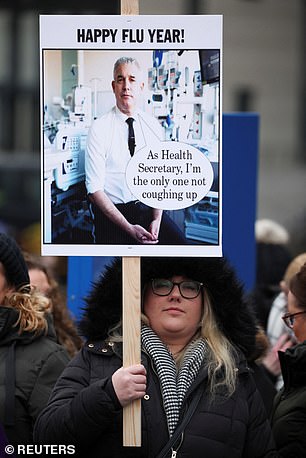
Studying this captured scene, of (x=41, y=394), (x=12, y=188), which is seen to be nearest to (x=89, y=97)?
(x=41, y=394)

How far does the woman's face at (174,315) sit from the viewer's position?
3961mm

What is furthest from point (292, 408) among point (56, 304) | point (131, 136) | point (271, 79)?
point (271, 79)

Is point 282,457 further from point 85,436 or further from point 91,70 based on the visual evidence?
point 91,70

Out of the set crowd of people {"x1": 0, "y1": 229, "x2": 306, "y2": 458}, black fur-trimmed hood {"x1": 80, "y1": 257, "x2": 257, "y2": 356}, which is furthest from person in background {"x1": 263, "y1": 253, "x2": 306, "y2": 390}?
black fur-trimmed hood {"x1": 80, "y1": 257, "x2": 257, "y2": 356}

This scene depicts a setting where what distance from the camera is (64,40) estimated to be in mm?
3859

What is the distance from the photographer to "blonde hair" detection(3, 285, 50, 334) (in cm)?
434

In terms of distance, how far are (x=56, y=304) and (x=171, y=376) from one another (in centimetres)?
178

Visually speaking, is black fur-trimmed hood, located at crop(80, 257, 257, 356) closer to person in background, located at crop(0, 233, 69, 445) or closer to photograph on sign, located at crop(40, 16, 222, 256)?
photograph on sign, located at crop(40, 16, 222, 256)

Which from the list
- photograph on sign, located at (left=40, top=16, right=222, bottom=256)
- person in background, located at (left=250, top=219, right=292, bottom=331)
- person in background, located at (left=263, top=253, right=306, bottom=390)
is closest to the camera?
photograph on sign, located at (left=40, top=16, right=222, bottom=256)

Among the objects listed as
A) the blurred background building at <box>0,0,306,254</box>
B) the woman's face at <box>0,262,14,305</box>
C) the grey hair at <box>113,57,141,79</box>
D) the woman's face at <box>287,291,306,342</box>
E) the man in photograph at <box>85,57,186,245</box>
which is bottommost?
the woman's face at <box>287,291,306,342</box>

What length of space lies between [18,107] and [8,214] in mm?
4397

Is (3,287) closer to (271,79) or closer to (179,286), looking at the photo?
(179,286)

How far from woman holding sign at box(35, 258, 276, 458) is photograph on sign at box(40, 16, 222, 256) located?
243 mm

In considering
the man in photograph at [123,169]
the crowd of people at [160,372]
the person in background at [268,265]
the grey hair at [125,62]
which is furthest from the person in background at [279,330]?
the grey hair at [125,62]
